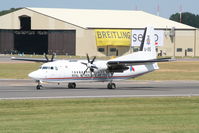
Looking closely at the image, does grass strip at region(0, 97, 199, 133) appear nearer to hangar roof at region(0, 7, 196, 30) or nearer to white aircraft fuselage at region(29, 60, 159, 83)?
white aircraft fuselage at region(29, 60, 159, 83)

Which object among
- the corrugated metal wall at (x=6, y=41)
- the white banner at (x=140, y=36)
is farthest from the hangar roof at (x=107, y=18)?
the corrugated metal wall at (x=6, y=41)

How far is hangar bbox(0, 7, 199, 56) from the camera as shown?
378ft

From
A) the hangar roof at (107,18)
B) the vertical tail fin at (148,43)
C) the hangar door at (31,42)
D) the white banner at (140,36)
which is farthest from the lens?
the hangar door at (31,42)

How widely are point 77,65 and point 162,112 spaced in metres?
17.3

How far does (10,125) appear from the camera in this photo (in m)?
21.5

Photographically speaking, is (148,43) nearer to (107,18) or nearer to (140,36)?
(140,36)

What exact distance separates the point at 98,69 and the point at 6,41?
79.6 metres

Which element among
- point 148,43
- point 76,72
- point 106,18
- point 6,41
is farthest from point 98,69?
point 106,18

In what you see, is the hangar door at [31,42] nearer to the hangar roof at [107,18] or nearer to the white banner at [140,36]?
the hangar roof at [107,18]

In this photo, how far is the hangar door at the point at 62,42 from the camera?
115 m

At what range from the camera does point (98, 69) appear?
43.2 m

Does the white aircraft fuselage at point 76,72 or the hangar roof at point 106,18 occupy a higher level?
the hangar roof at point 106,18

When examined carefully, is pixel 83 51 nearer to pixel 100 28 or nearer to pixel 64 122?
pixel 100 28

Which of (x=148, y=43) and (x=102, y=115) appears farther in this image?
(x=148, y=43)
